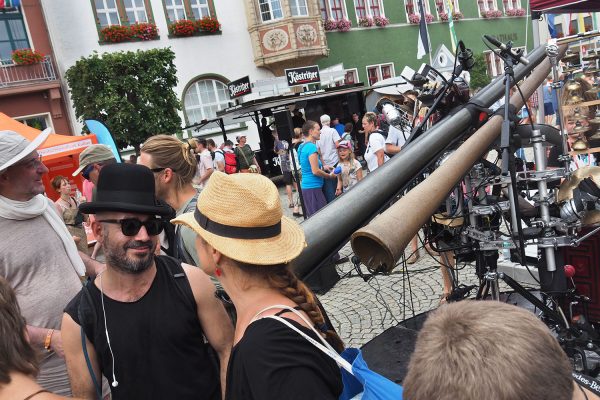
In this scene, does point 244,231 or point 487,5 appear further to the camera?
point 487,5

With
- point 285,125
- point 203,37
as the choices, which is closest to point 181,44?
point 203,37

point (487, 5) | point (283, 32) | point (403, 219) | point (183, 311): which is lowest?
point (183, 311)

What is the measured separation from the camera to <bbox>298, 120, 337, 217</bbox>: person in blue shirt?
23.3 feet

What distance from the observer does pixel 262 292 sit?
4.67 feet

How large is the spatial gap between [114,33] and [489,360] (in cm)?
2127

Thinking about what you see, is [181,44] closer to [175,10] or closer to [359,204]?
[175,10]

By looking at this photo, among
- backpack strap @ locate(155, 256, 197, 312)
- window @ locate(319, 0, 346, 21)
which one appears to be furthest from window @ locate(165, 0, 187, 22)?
backpack strap @ locate(155, 256, 197, 312)

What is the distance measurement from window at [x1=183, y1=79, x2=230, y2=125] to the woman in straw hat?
2081cm

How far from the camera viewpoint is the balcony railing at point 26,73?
18031 millimetres

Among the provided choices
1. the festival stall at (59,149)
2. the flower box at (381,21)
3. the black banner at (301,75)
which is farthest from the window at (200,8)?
the festival stall at (59,149)

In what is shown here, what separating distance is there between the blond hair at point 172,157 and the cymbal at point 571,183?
6.94 ft

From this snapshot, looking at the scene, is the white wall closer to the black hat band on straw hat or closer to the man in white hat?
the man in white hat

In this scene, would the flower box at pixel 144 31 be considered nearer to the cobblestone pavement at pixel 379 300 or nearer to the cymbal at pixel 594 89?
the cobblestone pavement at pixel 379 300

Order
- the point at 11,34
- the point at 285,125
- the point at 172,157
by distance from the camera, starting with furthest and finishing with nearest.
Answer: the point at 11,34 → the point at 285,125 → the point at 172,157
